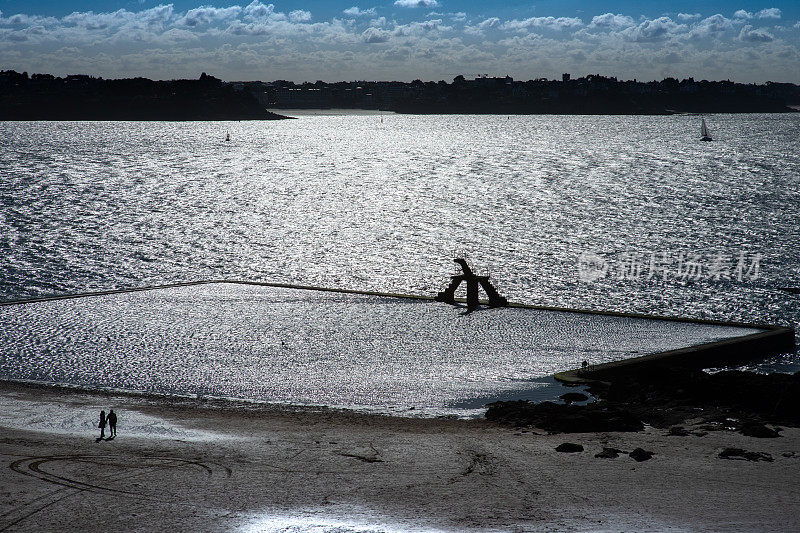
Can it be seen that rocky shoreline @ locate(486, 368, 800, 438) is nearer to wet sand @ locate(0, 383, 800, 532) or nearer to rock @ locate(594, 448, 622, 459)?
wet sand @ locate(0, 383, 800, 532)

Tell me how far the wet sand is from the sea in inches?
144

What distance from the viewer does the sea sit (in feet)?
128

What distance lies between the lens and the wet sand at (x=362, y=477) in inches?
481

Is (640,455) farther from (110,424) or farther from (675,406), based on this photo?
(110,424)

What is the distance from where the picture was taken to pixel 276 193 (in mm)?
95250

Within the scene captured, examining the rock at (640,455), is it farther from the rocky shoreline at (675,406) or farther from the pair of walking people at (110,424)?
the pair of walking people at (110,424)

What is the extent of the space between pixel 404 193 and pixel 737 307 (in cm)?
6210

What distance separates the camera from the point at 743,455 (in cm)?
1512

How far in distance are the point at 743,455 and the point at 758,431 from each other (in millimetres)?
1681

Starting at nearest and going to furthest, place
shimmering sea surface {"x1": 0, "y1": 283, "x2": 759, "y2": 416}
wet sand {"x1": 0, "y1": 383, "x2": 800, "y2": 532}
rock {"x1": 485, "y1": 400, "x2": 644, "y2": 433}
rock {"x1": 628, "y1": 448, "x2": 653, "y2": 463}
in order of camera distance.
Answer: wet sand {"x1": 0, "y1": 383, "x2": 800, "y2": 532}, rock {"x1": 628, "y1": 448, "x2": 653, "y2": 463}, rock {"x1": 485, "y1": 400, "x2": 644, "y2": 433}, shimmering sea surface {"x1": 0, "y1": 283, "x2": 759, "y2": 416}

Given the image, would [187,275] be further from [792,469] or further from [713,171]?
[713,171]

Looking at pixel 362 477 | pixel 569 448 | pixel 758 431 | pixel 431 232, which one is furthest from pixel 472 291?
pixel 431 232

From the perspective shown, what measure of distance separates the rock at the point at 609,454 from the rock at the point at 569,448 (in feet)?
1.24

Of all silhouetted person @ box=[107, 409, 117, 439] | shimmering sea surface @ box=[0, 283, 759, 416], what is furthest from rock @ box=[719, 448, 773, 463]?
silhouetted person @ box=[107, 409, 117, 439]
